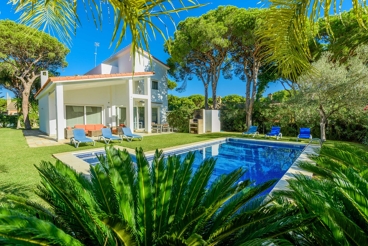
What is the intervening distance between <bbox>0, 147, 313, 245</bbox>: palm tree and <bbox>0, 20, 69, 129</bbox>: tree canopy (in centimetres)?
2709

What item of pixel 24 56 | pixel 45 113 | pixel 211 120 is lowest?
pixel 211 120

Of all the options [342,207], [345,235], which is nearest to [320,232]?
[345,235]

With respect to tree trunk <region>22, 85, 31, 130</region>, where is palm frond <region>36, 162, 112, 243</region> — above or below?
below

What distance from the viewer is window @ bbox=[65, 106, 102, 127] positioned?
67.5 ft

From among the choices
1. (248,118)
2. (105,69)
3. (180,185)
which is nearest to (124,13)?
(180,185)

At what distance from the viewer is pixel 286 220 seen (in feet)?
6.14

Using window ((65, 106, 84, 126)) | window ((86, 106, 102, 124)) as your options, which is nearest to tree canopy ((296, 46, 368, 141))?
window ((86, 106, 102, 124))

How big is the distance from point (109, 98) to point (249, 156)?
56.5 feet

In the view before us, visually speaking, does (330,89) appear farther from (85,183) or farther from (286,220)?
(85,183)

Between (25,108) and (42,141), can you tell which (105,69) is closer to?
(42,141)

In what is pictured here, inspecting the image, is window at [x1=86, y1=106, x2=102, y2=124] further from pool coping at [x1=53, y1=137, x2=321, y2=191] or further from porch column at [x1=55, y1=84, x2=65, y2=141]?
pool coping at [x1=53, y1=137, x2=321, y2=191]

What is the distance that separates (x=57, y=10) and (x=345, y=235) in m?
5.38

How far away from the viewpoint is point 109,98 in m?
22.8

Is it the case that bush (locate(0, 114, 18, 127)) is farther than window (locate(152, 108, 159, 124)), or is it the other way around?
bush (locate(0, 114, 18, 127))
